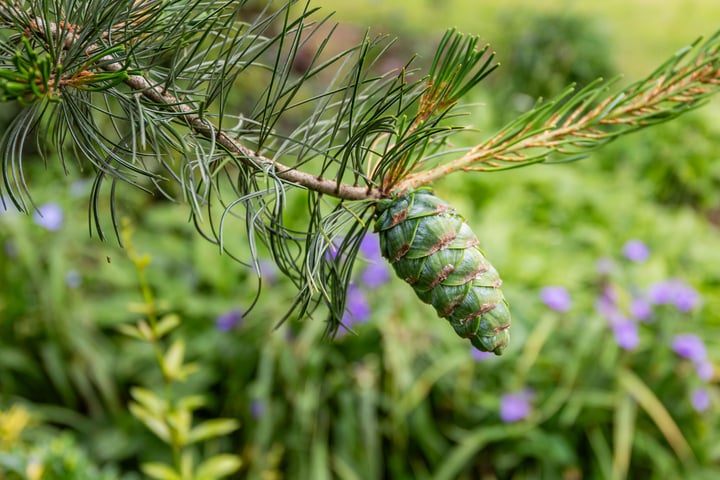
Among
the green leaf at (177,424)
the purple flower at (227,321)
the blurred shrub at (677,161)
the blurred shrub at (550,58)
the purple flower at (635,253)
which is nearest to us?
the green leaf at (177,424)

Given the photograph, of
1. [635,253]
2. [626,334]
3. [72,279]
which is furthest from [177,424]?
[635,253]

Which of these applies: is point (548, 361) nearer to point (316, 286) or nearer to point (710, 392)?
point (710, 392)

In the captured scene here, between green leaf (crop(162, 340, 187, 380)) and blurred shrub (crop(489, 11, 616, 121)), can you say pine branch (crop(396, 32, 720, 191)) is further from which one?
blurred shrub (crop(489, 11, 616, 121))

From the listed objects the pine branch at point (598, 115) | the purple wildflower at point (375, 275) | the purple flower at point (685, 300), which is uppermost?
the purple flower at point (685, 300)

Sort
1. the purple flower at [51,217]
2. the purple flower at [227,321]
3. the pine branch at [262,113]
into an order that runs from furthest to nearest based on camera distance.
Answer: the purple flower at [51,217], the purple flower at [227,321], the pine branch at [262,113]

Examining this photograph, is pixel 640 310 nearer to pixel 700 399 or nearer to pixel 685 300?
pixel 685 300

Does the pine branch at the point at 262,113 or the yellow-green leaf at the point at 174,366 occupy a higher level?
the pine branch at the point at 262,113

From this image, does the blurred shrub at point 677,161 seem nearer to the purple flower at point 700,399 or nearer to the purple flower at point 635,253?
the purple flower at point 635,253

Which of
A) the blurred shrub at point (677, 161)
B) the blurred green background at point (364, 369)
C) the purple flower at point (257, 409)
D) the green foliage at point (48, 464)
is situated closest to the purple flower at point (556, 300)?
the blurred green background at point (364, 369)
